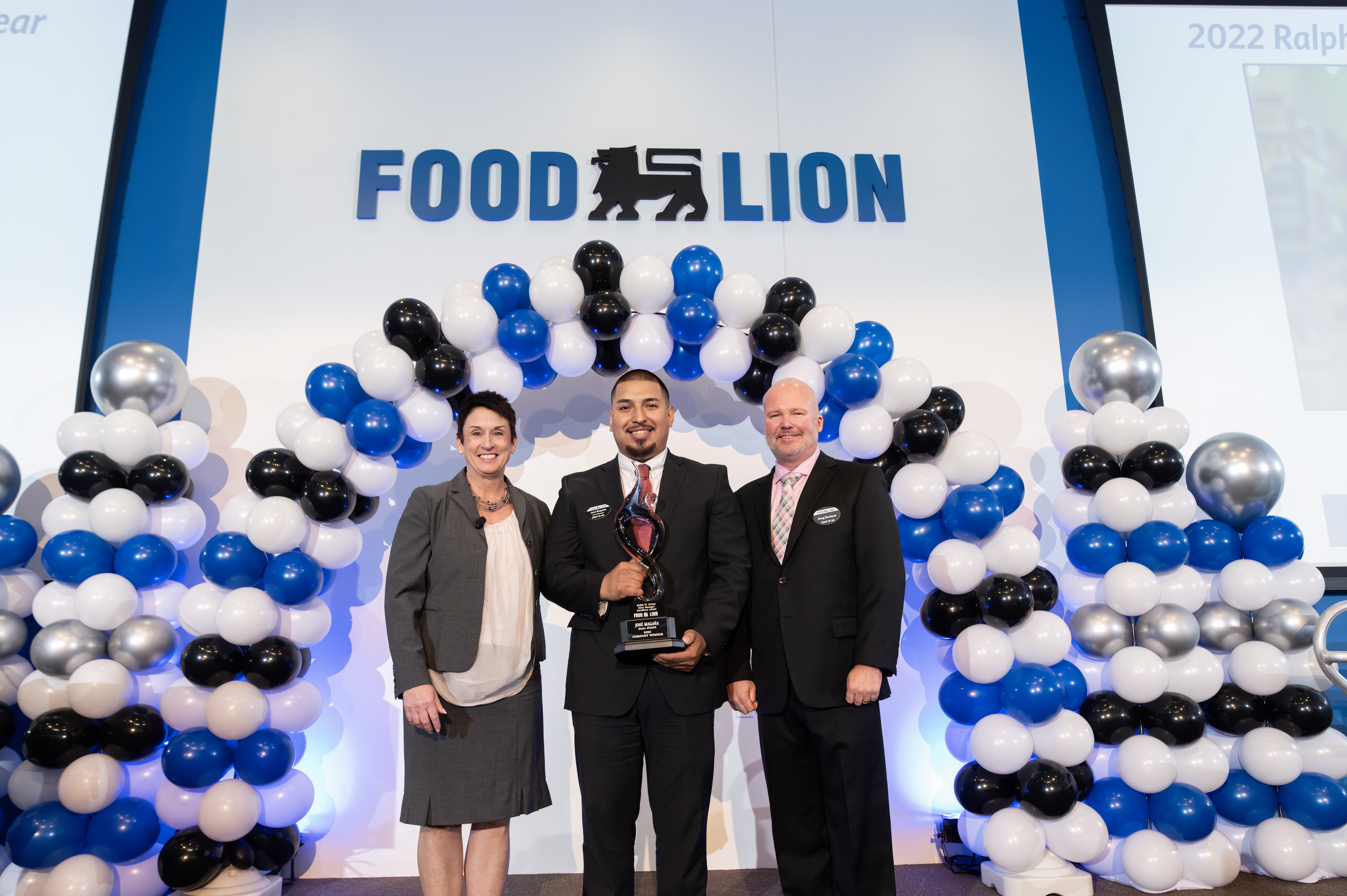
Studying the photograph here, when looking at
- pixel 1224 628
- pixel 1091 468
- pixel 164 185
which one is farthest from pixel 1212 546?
pixel 164 185

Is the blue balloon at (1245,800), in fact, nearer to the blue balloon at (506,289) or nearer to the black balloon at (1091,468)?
the black balloon at (1091,468)

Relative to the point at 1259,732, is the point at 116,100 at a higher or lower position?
higher

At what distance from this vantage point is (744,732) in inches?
151

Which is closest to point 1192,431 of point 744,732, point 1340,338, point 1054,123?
point 1340,338

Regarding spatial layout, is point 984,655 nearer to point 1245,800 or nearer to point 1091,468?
point 1091,468

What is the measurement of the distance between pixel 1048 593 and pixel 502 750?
2207 millimetres

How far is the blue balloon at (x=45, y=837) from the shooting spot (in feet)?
9.58

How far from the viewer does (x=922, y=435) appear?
325 cm

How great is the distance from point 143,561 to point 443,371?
54.4 inches

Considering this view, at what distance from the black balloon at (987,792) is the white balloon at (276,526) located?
2758mm

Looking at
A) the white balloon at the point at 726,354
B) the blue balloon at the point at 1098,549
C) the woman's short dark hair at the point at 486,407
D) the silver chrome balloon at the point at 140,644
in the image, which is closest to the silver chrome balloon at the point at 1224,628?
the blue balloon at the point at 1098,549

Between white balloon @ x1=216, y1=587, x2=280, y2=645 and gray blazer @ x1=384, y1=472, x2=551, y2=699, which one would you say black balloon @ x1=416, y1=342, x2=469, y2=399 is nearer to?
gray blazer @ x1=384, y1=472, x2=551, y2=699

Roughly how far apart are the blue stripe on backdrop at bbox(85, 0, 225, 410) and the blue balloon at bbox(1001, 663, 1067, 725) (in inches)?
161

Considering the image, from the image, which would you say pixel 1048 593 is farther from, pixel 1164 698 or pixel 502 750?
pixel 502 750
